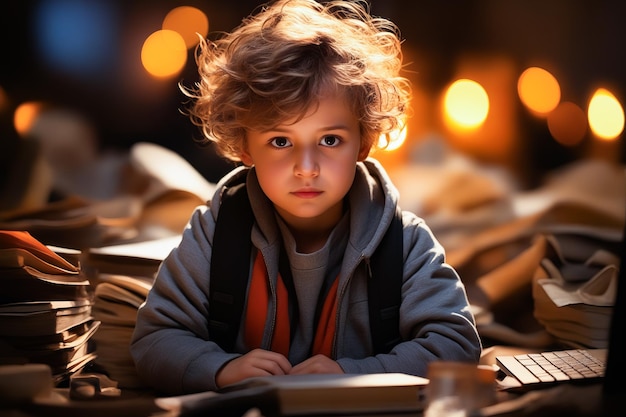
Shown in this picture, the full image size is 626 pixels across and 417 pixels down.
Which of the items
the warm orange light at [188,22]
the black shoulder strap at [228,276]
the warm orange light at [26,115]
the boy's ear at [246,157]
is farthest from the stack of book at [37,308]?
the warm orange light at [188,22]

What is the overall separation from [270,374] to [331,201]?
1.03ft

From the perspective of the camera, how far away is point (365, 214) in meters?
1.51

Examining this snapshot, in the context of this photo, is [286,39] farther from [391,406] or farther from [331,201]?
[391,406]

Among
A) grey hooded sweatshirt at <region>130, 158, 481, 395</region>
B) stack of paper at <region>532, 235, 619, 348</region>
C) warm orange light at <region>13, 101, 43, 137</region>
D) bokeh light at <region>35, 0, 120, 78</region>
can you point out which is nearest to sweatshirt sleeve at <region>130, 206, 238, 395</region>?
grey hooded sweatshirt at <region>130, 158, 481, 395</region>

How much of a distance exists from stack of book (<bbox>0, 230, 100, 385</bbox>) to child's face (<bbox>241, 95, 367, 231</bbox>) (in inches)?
15.5

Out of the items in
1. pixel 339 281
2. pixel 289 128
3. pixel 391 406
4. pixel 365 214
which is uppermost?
pixel 289 128

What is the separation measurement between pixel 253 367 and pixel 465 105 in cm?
248

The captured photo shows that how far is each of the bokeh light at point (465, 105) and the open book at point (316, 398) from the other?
7.93 ft

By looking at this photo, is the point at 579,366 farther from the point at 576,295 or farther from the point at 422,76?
the point at 422,76

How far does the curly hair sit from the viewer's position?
1.44m

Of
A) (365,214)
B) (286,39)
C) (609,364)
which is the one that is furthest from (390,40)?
(609,364)

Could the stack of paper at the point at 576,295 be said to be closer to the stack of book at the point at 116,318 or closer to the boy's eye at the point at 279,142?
the boy's eye at the point at 279,142

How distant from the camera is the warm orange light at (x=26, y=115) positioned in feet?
10.1

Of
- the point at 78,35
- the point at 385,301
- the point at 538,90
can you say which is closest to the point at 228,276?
the point at 385,301
